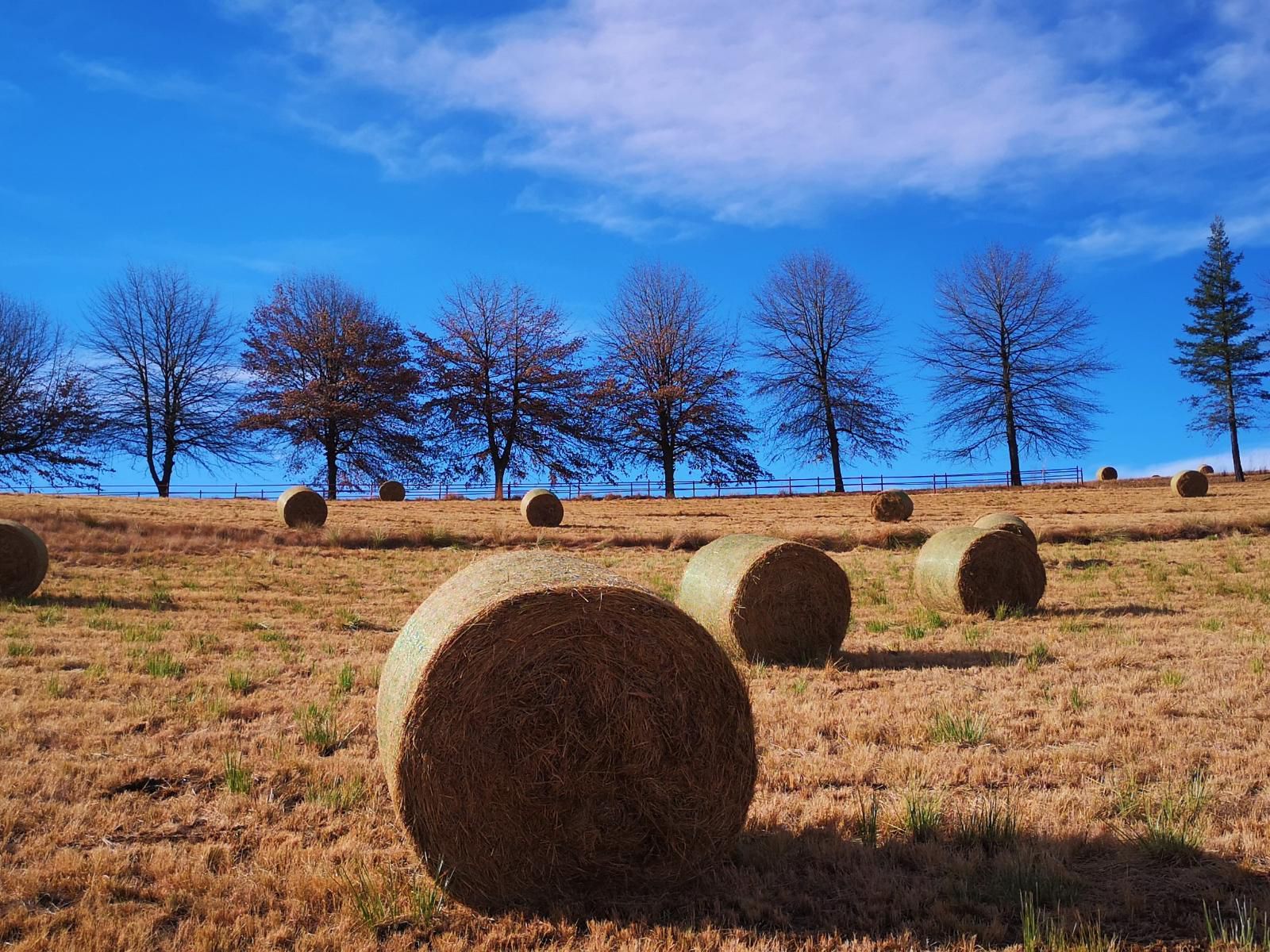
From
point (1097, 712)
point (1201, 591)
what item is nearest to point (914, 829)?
point (1097, 712)

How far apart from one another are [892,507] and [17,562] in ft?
83.8

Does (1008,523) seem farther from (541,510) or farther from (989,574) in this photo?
(541,510)

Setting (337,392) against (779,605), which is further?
(337,392)

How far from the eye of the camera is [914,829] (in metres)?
4.64

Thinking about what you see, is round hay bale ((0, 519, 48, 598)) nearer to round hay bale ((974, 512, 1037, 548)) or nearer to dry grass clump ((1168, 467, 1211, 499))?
round hay bale ((974, 512, 1037, 548))

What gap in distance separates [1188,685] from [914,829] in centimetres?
459

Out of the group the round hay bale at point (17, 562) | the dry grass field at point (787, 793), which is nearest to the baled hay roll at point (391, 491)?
the round hay bale at point (17, 562)

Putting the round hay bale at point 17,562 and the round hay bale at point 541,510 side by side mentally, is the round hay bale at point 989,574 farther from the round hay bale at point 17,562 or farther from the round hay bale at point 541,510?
the round hay bale at point 541,510

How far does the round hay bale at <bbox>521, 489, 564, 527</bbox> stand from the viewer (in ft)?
98.2

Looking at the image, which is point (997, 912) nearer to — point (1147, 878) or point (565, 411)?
point (1147, 878)

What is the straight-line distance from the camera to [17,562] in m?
14.0

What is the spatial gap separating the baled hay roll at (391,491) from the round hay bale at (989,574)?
35.9m

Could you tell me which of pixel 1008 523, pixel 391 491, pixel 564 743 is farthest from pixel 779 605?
pixel 391 491

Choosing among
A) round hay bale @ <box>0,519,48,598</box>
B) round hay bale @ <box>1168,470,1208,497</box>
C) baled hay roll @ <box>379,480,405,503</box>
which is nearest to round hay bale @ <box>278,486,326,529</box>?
round hay bale @ <box>0,519,48,598</box>
